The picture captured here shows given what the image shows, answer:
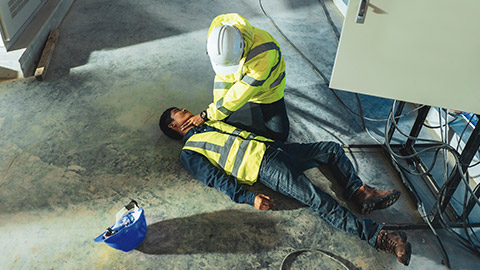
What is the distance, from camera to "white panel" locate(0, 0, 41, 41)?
148 inches

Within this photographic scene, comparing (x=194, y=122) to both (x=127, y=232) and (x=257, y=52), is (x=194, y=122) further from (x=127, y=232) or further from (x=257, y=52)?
(x=127, y=232)

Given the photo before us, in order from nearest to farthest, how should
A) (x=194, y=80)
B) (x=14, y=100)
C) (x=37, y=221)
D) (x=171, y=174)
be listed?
(x=37, y=221)
(x=171, y=174)
(x=14, y=100)
(x=194, y=80)

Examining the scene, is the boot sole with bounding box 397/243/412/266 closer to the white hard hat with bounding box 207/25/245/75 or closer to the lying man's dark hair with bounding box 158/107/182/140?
the white hard hat with bounding box 207/25/245/75

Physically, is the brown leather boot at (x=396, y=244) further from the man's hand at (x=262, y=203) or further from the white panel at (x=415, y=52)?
the white panel at (x=415, y=52)

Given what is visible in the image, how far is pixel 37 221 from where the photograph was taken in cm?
255

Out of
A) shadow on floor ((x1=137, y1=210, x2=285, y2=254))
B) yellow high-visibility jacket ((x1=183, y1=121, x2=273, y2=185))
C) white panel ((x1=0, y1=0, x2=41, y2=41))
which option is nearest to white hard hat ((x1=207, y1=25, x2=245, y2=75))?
yellow high-visibility jacket ((x1=183, y1=121, x2=273, y2=185))

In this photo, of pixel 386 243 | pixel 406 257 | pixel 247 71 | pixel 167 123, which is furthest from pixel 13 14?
pixel 406 257

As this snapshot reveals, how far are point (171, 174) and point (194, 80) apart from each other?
4.36 feet

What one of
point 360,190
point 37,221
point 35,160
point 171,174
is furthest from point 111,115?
point 360,190

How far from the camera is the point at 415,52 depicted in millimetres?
1694

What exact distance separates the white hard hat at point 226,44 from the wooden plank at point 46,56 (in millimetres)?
2115

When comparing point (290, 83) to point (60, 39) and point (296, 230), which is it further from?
point (60, 39)

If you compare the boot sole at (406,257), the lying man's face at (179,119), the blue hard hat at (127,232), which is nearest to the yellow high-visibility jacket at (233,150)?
the lying man's face at (179,119)

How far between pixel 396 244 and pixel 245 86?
1378mm
